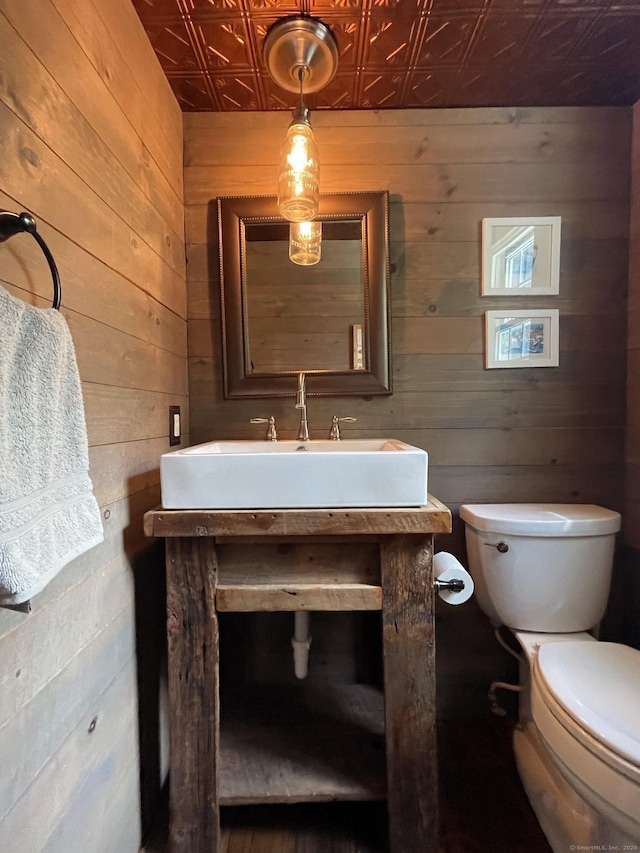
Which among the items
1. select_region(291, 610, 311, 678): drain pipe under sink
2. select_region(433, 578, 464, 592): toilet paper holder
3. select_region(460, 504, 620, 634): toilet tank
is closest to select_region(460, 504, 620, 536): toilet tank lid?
select_region(460, 504, 620, 634): toilet tank

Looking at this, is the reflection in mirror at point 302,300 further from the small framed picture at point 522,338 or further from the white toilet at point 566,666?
the white toilet at point 566,666

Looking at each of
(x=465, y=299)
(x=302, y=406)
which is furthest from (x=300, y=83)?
(x=302, y=406)

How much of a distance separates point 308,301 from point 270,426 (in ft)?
1.40

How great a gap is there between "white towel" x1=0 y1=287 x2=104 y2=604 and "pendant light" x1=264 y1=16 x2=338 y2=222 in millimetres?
750

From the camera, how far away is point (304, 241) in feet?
4.29

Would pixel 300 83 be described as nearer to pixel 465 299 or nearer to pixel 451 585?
pixel 465 299

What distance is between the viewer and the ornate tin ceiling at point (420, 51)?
103cm

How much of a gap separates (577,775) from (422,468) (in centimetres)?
63

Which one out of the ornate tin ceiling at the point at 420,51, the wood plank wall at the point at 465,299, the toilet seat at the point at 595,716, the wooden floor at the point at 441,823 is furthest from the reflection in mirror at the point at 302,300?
the wooden floor at the point at 441,823

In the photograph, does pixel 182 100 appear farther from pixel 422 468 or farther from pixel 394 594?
pixel 394 594

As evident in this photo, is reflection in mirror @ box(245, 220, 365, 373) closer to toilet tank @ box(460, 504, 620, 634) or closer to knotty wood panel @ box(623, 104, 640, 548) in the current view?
toilet tank @ box(460, 504, 620, 634)

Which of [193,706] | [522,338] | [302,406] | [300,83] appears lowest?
[193,706]

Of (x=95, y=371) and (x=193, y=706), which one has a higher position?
(x=95, y=371)

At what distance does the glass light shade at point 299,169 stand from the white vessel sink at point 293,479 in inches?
27.3
